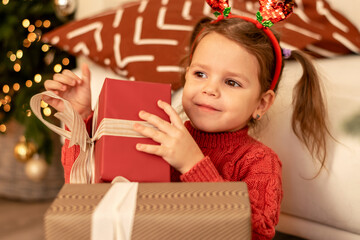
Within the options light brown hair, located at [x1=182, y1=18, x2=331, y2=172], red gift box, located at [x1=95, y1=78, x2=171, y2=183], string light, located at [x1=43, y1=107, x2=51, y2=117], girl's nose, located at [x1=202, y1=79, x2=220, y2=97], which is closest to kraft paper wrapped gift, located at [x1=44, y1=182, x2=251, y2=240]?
red gift box, located at [x1=95, y1=78, x2=171, y2=183]

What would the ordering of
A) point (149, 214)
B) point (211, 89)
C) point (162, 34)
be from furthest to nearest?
point (162, 34), point (211, 89), point (149, 214)

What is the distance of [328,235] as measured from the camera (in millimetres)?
969

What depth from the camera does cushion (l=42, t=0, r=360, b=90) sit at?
122cm

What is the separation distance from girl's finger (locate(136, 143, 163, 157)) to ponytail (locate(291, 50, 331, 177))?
465 millimetres

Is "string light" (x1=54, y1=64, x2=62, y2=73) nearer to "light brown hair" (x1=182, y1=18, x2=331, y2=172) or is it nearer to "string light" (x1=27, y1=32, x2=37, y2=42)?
"string light" (x1=27, y1=32, x2=37, y2=42)

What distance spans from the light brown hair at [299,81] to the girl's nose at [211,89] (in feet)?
0.36

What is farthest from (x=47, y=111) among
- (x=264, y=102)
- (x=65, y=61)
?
(x=264, y=102)

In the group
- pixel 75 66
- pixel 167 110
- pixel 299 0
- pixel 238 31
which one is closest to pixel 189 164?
pixel 167 110

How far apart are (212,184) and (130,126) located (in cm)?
17

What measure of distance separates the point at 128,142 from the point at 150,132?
1.5 inches

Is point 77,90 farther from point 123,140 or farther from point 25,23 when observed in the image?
point 25,23

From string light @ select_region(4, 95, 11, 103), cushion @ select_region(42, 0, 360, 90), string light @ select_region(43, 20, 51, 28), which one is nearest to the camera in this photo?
cushion @ select_region(42, 0, 360, 90)

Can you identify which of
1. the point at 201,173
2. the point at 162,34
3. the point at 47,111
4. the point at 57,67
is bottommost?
the point at 47,111

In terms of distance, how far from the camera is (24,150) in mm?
1729
